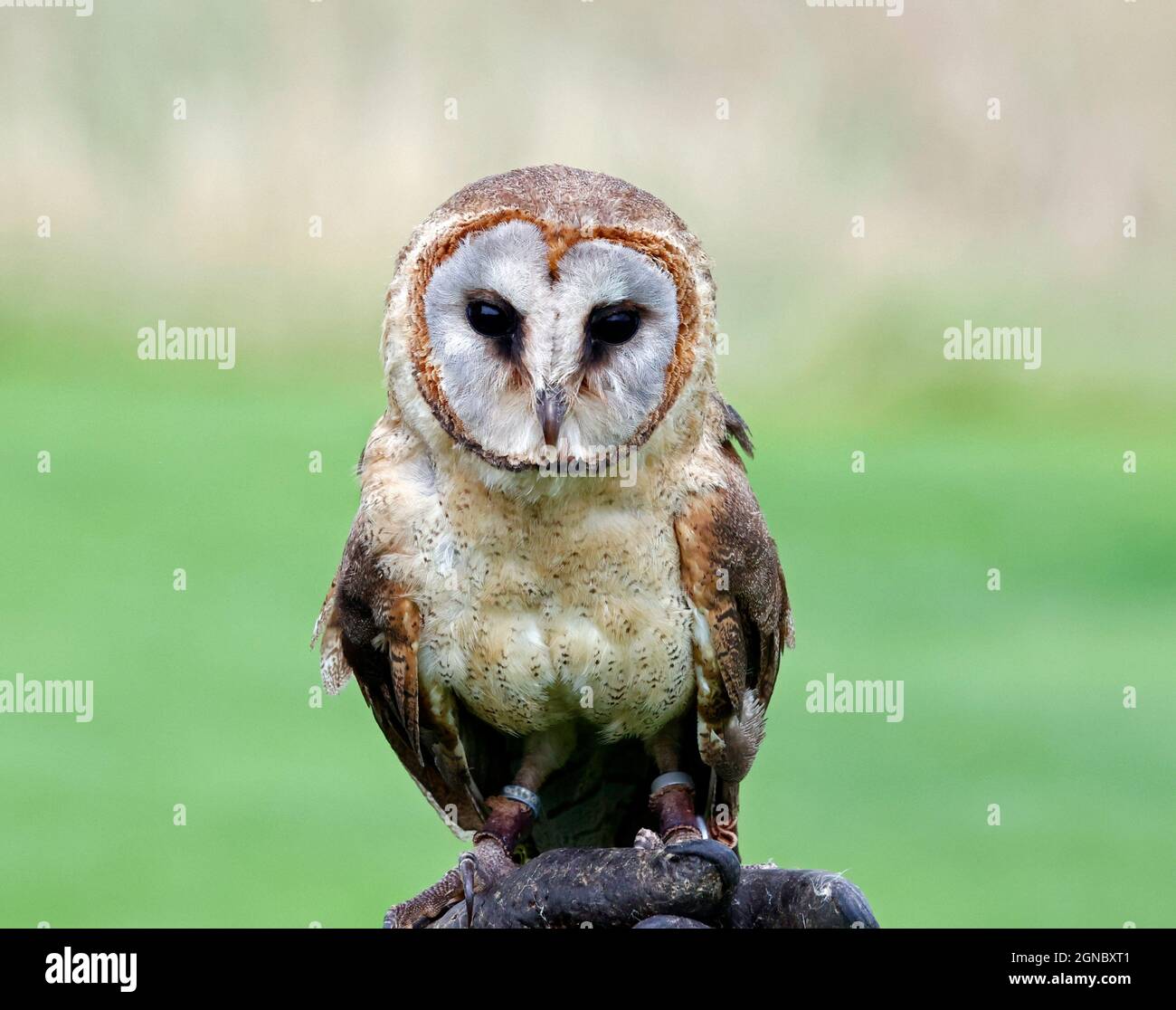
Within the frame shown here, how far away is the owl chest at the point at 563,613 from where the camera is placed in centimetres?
287

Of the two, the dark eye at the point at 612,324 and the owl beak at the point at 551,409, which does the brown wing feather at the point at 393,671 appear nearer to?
the owl beak at the point at 551,409

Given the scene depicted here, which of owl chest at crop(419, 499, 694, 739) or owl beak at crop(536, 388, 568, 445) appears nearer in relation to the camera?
owl beak at crop(536, 388, 568, 445)

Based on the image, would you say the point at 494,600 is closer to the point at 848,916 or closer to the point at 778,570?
the point at 778,570

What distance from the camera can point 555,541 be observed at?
2852 millimetres

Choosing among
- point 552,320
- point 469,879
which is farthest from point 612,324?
point 469,879

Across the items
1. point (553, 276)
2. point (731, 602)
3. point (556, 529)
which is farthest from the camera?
point (731, 602)

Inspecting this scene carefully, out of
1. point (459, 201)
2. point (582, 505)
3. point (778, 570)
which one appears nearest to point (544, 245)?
point (459, 201)

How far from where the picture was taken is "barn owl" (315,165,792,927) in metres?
2.63

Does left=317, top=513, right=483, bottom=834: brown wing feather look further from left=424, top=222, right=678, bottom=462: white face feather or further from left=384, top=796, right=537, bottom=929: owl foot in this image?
left=424, top=222, right=678, bottom=462: white face feather

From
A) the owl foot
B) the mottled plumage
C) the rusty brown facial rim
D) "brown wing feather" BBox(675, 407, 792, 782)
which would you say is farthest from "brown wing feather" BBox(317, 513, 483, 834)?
"brown wing feather" BBox(675, 407, 792, 782)

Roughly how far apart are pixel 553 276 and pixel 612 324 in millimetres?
139

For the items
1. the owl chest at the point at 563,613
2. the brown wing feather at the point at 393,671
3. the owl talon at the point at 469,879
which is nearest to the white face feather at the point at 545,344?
the owl chest at the point at 563,613

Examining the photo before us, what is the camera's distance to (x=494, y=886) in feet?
9.43

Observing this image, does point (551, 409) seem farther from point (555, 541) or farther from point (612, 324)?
point (555, 541)
